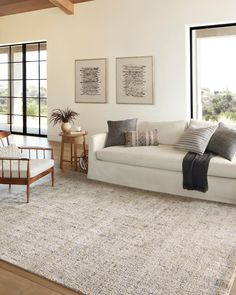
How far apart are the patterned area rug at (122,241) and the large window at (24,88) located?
4.89 meters

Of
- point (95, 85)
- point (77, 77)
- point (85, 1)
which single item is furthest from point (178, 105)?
point (85, 1)

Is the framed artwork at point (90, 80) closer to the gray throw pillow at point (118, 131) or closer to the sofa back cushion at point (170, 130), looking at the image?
the gray throw pillow at point (118, 131)

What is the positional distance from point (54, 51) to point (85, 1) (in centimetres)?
134

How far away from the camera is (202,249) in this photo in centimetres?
262

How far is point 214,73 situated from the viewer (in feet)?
20.3

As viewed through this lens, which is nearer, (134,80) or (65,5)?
(134,80)

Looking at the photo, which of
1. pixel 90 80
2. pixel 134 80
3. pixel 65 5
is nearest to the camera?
pixel 134 80

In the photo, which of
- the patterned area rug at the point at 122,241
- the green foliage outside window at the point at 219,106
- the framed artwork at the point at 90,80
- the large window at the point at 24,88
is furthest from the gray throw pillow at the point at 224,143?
the large window at the point at 24,88

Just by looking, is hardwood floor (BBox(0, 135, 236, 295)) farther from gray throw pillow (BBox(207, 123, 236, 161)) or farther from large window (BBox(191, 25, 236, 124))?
large window (BBox(191, 25, 236, 124))

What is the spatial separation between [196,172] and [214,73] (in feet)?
10.1

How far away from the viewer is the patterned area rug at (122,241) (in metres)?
2.20

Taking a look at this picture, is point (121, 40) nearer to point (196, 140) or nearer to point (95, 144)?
point (95, 144)

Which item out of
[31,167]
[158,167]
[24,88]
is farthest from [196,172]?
[24,88]

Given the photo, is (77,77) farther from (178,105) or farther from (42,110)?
(178,105)
